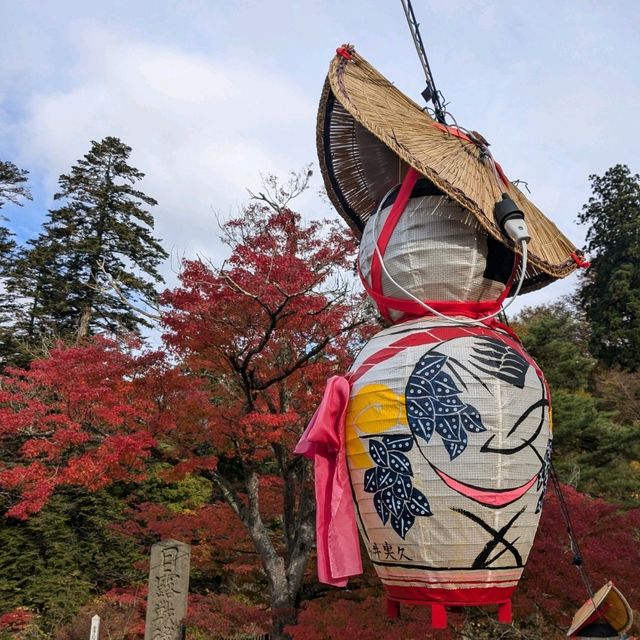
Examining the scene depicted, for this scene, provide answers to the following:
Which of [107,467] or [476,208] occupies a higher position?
[476,208]

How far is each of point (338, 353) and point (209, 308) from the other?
1.78 m

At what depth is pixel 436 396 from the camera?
2.81m

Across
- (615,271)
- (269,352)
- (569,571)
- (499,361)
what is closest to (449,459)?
(499,361)

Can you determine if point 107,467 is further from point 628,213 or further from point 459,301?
point 628,213

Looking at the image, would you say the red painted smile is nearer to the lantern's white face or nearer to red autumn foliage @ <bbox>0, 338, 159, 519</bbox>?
the lantern's white face

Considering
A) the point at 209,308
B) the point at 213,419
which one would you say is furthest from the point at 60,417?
the point at 209,308

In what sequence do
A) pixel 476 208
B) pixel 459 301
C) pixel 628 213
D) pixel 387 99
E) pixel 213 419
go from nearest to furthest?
pixel 476 208 → pixel 459 301 → pixel 387 99 → pixel 213 419 → pixel 628 213

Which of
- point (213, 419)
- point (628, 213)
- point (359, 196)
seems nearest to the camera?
point (359, 196)

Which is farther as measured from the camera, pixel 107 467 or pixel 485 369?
pixel 107 467

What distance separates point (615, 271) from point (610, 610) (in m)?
15.5

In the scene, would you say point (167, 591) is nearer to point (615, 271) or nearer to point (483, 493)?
point (483, 493)

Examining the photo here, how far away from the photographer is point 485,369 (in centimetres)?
288

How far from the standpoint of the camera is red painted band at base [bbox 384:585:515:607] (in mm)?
2717

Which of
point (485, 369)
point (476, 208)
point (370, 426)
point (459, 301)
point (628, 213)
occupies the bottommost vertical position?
point (370, 426)
